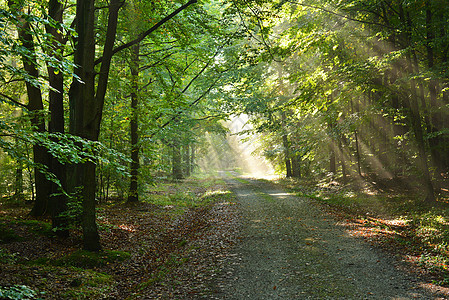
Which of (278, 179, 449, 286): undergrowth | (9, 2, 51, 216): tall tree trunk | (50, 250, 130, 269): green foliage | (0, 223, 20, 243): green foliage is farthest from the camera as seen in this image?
(9, 2, 51, 216): tall tree trunk

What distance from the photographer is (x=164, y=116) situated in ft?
55.1

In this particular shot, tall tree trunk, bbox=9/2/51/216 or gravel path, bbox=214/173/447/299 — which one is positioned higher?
tall tree trunk, bbox=9/2/51/216

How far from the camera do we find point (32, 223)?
8430 millimetres

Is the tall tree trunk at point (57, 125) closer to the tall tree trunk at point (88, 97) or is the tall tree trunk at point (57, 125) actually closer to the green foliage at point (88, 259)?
the tall tree trunk at point (88, 97)

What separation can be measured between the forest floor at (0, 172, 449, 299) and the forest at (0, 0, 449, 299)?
7cm

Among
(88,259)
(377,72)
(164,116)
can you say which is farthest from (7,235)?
(377,72)

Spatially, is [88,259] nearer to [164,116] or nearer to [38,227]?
[38,227]

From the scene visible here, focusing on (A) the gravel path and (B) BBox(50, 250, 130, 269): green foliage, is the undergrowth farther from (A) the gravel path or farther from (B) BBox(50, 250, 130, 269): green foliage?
(B) BBox(50, 250, 130, 269): green foliage

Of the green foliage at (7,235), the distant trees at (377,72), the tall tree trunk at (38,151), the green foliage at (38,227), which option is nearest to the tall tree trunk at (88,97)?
the green foliage at (38,227)

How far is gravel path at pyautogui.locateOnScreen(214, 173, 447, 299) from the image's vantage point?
17.3ft

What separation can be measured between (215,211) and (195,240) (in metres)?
4.37

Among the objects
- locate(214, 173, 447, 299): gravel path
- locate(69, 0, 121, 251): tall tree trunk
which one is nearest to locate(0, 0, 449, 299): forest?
locate(69, 0, 121, 251): tall tree trunk

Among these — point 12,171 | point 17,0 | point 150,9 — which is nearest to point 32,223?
point 12,171

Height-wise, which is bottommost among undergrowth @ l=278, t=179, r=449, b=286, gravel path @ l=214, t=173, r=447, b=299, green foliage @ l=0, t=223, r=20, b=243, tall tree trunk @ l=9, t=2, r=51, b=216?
gravel path @ l=214, t=173, r=447, b=299
